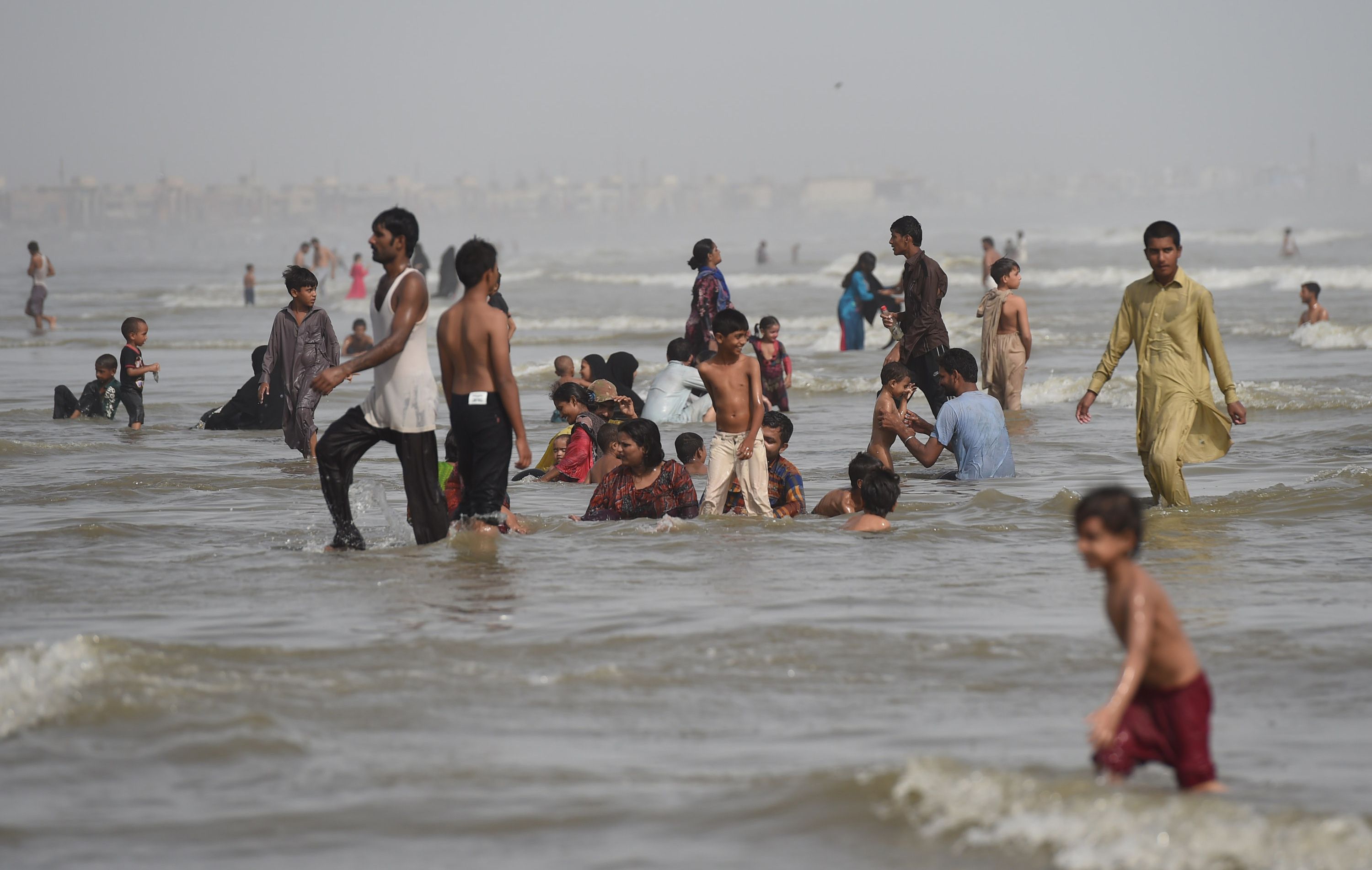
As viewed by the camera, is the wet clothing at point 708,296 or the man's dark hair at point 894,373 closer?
the man's dark hair at point 894,373

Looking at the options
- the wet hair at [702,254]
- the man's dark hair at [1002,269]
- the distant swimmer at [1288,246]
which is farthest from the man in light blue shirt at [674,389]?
the distant swimmer at [1288,246]

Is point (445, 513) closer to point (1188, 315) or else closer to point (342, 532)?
point (342, 532)

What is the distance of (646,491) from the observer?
8.43 metres

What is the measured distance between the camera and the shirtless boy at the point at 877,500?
8031 millimetres

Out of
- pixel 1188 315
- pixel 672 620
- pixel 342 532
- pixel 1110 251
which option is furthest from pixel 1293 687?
pixel 1110 251

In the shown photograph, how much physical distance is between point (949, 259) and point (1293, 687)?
191 feet

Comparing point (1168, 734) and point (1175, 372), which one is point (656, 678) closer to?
point (1168, 734)

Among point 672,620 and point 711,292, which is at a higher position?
point 711,292

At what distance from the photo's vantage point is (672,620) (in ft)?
20.1

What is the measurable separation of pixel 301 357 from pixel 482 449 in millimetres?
4755

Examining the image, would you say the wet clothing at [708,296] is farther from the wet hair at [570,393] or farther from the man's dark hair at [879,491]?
the man's dark hair at [879,491]

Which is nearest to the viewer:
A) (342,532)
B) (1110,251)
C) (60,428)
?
(342,532)

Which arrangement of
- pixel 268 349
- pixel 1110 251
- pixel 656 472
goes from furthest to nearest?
pixel 1110 251 < pixel 268 349 < pixel 656 472

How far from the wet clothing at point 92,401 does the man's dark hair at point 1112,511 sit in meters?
13.0
